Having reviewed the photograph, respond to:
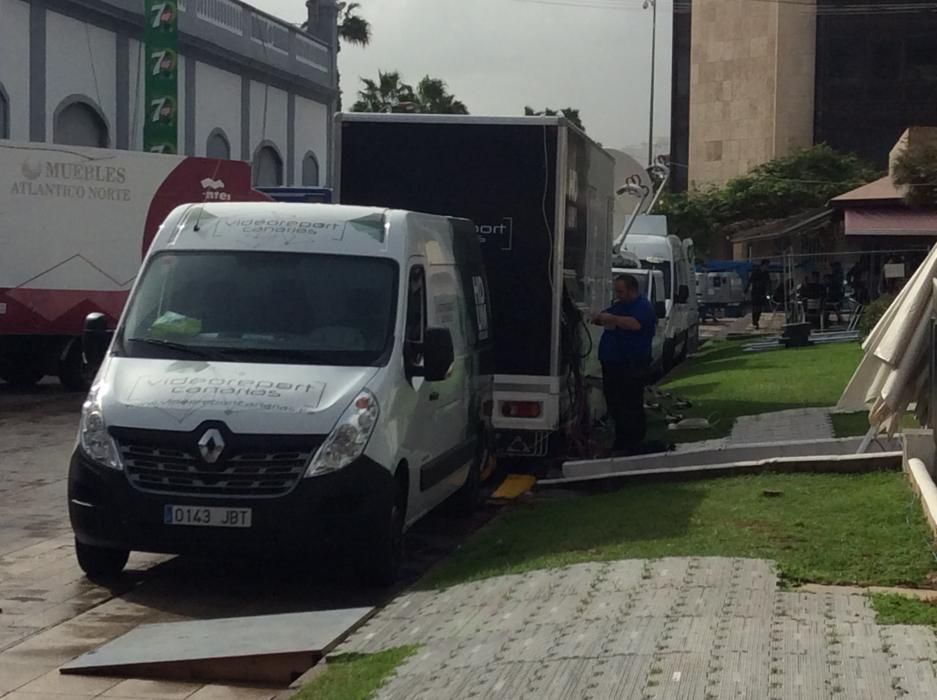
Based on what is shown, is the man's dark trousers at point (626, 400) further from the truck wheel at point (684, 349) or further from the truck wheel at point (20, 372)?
the truck wheel at point (684, 349)

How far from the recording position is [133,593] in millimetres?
9008

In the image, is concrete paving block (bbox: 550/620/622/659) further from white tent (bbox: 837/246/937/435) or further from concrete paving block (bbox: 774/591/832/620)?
white tent (bbox: 837/246/937/435)

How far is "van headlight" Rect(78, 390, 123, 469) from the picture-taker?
→ 873cm

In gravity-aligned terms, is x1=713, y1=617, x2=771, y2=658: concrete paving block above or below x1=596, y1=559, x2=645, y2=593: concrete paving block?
above

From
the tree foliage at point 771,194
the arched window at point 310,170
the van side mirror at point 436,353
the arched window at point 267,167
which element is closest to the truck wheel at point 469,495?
the van side mirror at point 436,353

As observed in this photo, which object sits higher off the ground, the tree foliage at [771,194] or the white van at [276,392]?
the tree foliage at [771,194]

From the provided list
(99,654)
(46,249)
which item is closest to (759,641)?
(99,654)

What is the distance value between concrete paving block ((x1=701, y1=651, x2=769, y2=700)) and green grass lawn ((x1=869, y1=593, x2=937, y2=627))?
82 centimetres

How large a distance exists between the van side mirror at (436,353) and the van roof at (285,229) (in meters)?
0.66

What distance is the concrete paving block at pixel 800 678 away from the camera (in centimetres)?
549

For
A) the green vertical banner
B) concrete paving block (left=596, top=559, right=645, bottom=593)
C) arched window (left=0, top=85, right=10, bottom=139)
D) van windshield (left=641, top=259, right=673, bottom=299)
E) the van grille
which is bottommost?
concrete paving block (left=596, top=559, right=645, bottom=593)

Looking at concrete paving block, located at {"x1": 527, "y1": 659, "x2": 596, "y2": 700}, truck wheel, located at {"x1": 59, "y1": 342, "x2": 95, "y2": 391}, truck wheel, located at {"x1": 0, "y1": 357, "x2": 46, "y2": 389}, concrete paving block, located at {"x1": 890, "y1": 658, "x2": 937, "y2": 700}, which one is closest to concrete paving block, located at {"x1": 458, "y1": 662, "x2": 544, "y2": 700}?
concrete paving block, located at {"x1": 527, "y1": 659, "x2": 596, "y2": 700}

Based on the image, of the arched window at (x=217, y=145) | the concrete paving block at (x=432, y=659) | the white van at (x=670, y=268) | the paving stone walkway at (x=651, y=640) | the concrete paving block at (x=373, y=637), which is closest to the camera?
the paving stone walkway at (x=651, y=640)

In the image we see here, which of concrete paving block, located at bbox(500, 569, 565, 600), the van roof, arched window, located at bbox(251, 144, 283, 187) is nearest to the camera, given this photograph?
concrete paving block, located at bbox(500, 569, 565, 600)
